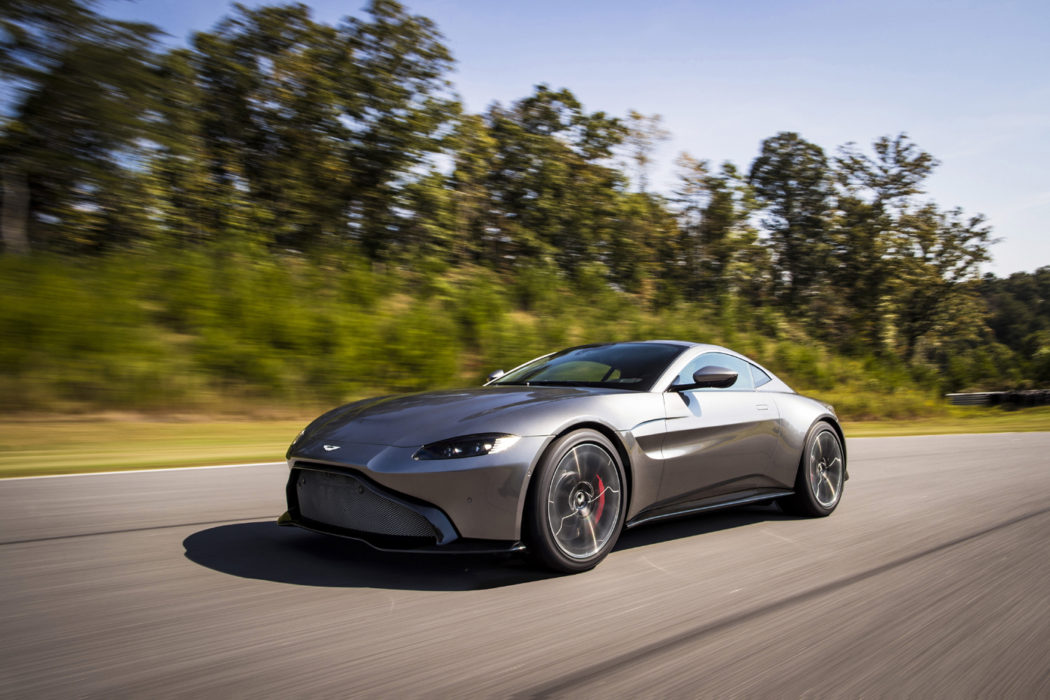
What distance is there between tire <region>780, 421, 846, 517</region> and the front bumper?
2.66m

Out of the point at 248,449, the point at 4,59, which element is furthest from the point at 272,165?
the point at 248,449

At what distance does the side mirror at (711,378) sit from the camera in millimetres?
4781

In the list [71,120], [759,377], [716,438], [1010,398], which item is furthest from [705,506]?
[1010,398]

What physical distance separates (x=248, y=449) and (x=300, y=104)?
12.5 m

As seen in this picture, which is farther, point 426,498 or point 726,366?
point 726,366

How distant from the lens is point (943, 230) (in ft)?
116

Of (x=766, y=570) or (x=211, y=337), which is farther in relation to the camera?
(x=211, y=337)

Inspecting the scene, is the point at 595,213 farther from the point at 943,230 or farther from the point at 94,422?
the point at 943,230

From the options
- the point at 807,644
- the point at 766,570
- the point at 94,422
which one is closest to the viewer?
the point at 807,644

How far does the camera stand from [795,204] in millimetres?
36188

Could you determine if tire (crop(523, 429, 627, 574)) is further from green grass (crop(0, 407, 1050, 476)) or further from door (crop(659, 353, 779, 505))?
green grass (crop(0, 407, 1050, 476))

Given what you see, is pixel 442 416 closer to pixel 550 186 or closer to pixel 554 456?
pixel 554 456

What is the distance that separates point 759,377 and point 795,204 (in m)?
32.7

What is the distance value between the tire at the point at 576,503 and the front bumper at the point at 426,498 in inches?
4.0
